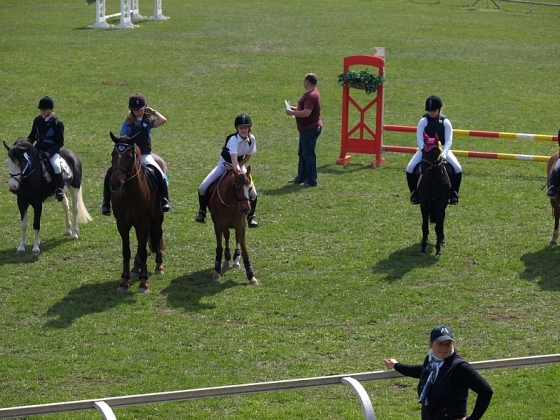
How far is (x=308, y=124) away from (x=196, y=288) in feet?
24.1

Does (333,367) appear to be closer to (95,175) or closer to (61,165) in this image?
(61,165)

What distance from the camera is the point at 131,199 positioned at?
1428 cm

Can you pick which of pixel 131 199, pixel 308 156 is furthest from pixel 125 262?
pixel 308 156

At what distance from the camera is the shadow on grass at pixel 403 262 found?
15383 millimetres

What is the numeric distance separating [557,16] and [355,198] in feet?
121

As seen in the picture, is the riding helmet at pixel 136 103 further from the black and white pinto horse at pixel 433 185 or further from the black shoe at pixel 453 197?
the black shoe at pixel 453 197

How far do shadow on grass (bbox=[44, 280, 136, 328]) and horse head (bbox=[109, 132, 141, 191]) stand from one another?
175 cm

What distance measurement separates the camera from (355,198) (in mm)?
20234

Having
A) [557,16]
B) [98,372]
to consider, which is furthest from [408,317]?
[557,16]

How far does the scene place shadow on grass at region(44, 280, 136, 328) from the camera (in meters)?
13.4

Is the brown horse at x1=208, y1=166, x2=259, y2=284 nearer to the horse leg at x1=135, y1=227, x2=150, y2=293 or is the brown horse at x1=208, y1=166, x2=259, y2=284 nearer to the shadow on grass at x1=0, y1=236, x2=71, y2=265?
the horse leg at x1=135, y1=227, x2=150, y2=293

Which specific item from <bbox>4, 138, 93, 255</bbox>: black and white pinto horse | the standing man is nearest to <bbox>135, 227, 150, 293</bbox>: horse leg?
<bbox>4, 138, 93, 255</bbox>: black and white pinto horse

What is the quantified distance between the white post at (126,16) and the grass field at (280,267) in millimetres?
7991

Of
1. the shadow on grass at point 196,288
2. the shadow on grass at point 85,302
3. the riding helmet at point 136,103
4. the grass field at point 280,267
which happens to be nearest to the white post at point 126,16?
the grass field at point 280,267
